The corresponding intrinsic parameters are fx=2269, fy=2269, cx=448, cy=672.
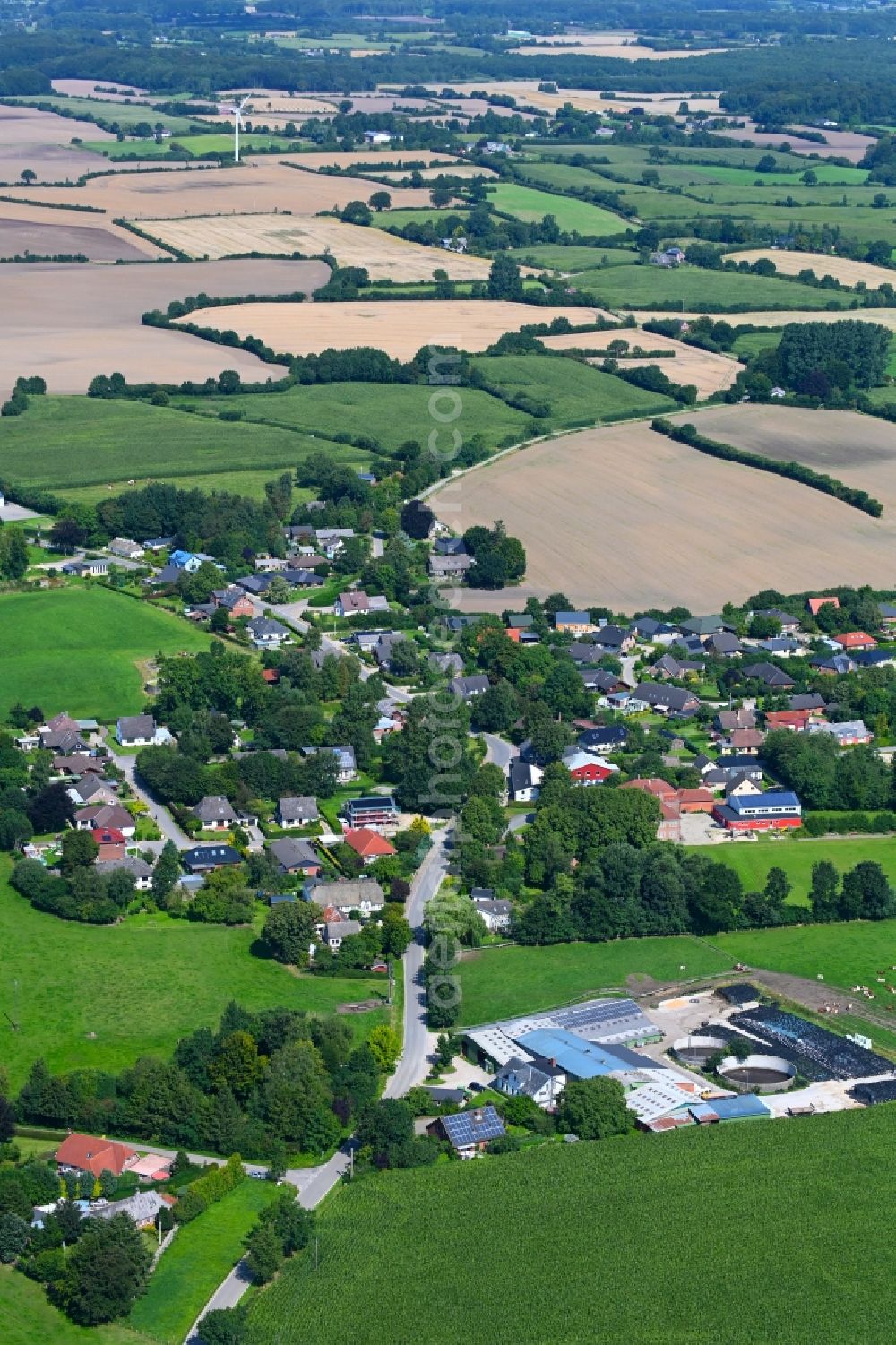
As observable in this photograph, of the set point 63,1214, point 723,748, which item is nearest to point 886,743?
point 723,748

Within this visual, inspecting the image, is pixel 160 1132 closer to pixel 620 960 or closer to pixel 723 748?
pixel 620 960

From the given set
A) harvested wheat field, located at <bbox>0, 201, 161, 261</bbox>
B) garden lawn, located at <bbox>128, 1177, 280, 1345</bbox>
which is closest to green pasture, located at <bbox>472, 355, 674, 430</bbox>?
harvested wheat field, located at <bbox>0, 201, 161, 261</bbox>

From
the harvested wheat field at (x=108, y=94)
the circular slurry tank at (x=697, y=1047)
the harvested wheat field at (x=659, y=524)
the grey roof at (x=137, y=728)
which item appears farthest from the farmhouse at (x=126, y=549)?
the harvested wheat field at (x=108, y=94)

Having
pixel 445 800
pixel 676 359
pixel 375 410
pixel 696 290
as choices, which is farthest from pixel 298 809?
pixel 696 290

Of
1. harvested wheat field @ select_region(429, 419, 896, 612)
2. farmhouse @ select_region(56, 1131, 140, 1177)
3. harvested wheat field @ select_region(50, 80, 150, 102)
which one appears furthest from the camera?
harvested wheat field @ select_region(50, 80, 150, 102)

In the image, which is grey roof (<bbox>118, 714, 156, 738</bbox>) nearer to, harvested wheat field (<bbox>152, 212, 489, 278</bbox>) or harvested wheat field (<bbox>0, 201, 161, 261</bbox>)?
harvested wheat field (<bbox>152, 212, 489, 278</bbox>)

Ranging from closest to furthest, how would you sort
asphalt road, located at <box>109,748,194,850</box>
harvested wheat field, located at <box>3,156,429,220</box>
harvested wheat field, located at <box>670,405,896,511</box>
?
asphalt road, located at <box>109,748,194,850</box> < harvested wheat field, located at <box>670,405,896,511</box> < harvested wheat field, located at <box>3,156,429,220</box>
